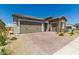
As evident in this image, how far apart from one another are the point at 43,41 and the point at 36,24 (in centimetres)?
60

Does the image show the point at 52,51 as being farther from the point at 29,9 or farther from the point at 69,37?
the point at 29,9

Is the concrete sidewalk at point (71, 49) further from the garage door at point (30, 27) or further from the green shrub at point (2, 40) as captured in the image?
the green shrub at point (2, 40)

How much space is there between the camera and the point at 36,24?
6.15 metres

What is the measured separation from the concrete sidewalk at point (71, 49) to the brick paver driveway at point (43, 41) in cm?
12

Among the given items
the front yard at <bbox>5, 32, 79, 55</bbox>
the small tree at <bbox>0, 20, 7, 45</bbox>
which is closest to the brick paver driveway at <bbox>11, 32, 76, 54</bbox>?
the front yard at <bbox>5, 32, 79, 55</bbox>

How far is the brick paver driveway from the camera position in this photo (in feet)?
19.2

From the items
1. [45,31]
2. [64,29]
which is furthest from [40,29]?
[64,29]

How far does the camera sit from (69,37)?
6133 mm

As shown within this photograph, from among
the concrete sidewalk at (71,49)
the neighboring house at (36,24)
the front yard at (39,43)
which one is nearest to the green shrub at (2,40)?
the front yard at (39,43)

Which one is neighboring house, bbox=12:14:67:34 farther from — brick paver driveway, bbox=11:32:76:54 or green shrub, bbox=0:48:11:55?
green shrub, bbox=0:48:11:55

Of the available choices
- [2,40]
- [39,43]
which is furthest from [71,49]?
[2,40]

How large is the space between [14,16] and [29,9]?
1.65 feet

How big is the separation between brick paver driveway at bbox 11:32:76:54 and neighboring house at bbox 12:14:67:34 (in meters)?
0.17

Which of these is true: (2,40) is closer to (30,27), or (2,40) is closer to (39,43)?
(30,27)
